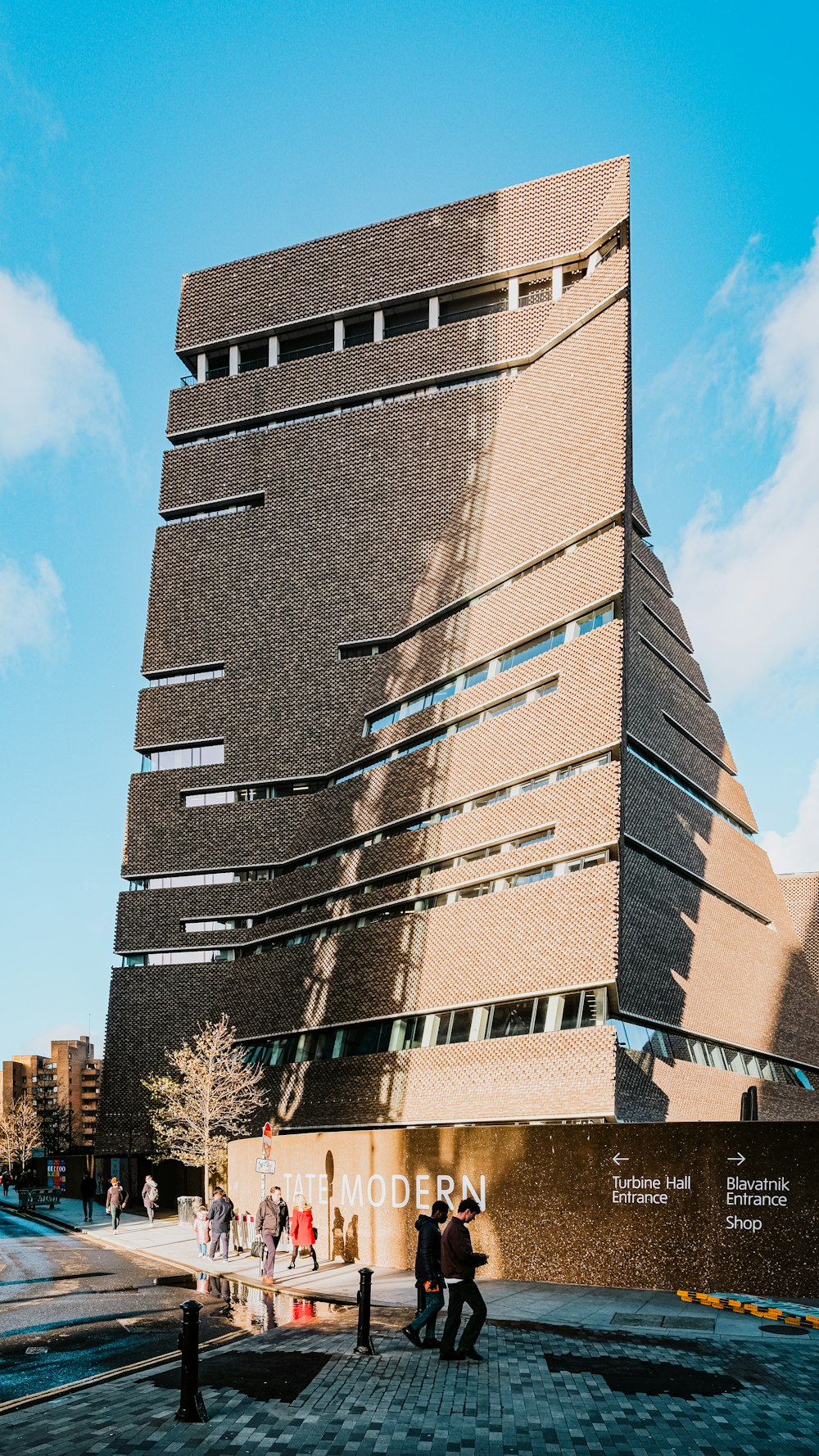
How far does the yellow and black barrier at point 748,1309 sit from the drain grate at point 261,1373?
6.09 metres

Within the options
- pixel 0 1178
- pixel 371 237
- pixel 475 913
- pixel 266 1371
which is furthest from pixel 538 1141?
pixel 0 1178

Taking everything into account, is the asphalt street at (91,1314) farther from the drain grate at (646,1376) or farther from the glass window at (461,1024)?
the glass window at (461,1024)

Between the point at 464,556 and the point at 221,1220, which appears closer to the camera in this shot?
the point at 221,1220

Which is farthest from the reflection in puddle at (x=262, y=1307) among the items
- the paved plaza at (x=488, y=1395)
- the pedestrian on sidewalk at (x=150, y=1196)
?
the pedestrian on sidewalk at (x=150, y=1196)

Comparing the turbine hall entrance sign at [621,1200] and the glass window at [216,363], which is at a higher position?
the glass window at [216,363]

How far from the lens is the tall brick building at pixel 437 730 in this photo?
101ft

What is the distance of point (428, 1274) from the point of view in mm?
12586

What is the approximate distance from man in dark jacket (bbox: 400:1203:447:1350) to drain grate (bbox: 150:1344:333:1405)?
3.42 feet

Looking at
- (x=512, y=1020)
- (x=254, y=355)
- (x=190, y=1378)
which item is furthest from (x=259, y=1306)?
(x=254, y=355)

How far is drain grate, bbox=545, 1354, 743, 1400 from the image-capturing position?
35.1 feet

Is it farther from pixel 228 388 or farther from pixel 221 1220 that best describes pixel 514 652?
pixel 228 388

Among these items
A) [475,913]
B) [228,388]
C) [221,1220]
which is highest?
[228,388]

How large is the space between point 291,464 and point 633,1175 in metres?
46.2

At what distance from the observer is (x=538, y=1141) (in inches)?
744
